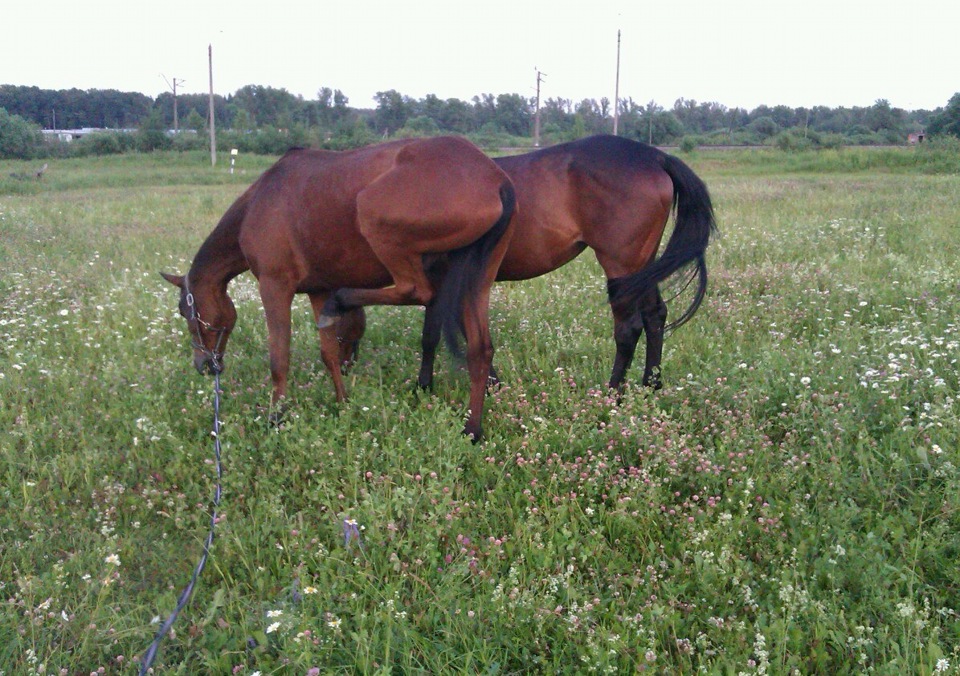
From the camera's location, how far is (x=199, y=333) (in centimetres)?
508

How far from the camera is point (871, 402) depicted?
4.18 meters

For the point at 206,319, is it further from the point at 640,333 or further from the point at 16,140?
the point at 16,140

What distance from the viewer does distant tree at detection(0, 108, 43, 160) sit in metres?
44.4

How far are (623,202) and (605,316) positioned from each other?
2.03m

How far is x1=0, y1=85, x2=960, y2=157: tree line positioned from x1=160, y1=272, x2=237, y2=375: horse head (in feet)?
115

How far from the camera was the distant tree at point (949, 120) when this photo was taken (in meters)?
41.5

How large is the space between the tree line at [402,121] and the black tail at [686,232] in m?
34.4

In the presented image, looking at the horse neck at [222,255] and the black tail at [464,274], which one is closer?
the black tail at [464,274]

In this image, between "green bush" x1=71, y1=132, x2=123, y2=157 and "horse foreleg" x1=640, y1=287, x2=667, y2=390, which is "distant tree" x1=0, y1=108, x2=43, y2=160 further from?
"horse foreleg" x1=640, y1=287, x2=667, y2=390

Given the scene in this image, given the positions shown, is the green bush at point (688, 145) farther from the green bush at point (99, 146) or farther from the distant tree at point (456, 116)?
the green bush at point (99, 146)

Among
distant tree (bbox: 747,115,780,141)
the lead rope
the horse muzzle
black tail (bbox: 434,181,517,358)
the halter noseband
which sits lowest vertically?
the lead rope

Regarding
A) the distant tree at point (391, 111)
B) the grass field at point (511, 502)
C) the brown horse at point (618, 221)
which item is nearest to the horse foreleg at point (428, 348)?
the brown horse at point (618, 221)

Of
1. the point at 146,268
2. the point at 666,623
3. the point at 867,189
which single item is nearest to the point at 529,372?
the point at 666,623

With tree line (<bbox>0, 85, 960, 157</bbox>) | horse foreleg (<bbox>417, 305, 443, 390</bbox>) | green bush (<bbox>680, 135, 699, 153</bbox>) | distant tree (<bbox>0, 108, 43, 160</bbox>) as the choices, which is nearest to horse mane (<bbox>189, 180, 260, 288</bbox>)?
horse foreleg (<bbox>417, 305, 443, 390</bbox>)
